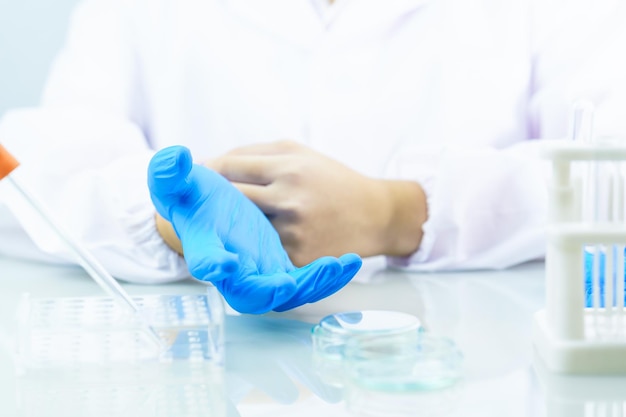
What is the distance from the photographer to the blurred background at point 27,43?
57.4 inches

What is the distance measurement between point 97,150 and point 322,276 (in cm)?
51

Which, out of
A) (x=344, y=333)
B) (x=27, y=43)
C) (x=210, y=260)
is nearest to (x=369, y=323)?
(x=344, y=333)

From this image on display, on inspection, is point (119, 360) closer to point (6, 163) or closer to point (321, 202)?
point (6, 163)

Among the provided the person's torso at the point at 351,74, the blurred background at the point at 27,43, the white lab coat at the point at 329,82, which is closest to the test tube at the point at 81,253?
the white lab coat at the point at 329,82

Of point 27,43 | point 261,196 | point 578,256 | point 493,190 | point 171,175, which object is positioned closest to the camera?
point 578,256

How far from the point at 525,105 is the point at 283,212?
454 mm

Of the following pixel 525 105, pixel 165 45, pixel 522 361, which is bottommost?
pixel 522 361

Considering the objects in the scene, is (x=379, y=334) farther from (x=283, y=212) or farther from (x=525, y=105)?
(x=525, y=105)

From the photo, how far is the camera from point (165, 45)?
3.98 ft

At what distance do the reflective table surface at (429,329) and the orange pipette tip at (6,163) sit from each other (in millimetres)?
136

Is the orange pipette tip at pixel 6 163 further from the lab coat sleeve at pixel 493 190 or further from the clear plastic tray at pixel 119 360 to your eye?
the lab coat sleeve at pixel 493 190

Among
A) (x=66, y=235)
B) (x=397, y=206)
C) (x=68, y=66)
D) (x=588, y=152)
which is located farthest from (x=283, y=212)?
(x=68, y=66)

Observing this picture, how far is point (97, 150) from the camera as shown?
1060mm

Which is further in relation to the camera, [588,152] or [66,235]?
[66,235]
